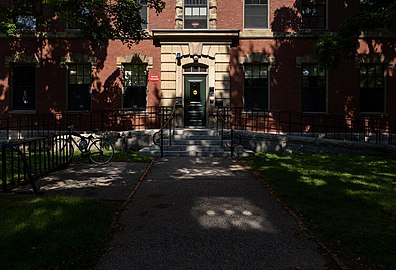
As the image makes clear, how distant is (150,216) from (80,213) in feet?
3.53

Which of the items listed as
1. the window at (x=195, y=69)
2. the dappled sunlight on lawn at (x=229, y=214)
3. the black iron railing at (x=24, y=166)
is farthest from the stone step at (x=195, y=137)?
the dappled sunlight on lawn at (x=229, y=214)

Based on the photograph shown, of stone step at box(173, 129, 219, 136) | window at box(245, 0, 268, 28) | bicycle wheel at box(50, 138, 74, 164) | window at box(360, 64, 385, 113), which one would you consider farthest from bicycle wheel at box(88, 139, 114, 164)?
window at box(360, 64, 385, 113)

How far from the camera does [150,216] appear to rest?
537 cm

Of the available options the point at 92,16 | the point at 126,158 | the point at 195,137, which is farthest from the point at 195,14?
the point at 126,158

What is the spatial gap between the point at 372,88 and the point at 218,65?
747 cm

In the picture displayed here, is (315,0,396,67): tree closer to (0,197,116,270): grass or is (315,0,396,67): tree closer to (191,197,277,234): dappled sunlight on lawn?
(191,197,277,234): dappled sunlight on lawn

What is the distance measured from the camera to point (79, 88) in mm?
16391

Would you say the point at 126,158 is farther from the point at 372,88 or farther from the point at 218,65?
the point at 372,88

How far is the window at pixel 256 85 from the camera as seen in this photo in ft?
53.1

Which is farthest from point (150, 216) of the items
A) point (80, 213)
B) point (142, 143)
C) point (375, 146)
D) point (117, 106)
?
point (117, 106)

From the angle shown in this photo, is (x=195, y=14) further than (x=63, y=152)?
Yes

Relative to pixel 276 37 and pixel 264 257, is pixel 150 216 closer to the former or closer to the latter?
pixel 264 257

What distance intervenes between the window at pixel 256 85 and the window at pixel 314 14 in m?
3.00

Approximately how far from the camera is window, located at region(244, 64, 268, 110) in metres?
16.2
